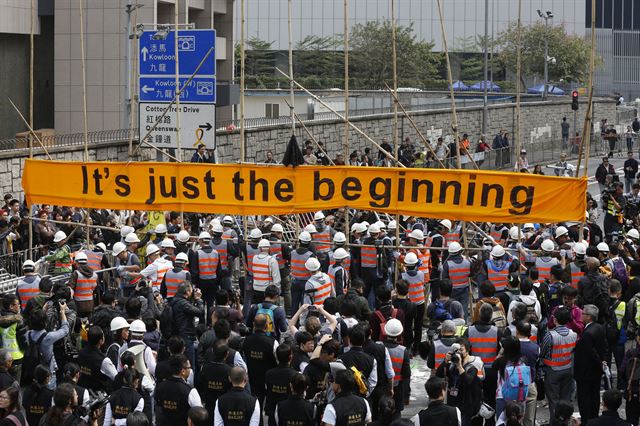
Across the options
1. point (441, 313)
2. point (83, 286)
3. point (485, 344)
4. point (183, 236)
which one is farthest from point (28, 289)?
point (485, 344)

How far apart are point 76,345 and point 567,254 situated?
7.63 m

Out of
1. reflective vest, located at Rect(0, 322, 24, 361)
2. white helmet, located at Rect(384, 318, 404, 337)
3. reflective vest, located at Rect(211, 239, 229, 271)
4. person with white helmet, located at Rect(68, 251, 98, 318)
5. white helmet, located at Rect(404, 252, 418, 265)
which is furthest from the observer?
reflective vest, located at Rect(211, 239, 229, 271)

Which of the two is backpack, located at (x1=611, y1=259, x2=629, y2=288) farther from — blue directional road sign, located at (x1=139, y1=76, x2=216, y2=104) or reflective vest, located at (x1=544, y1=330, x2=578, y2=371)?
blue directional road sign, located at (x1=139, y1=76, x2=216, y2=104)

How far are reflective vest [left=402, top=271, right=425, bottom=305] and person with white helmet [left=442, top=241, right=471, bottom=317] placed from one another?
26.8 inches

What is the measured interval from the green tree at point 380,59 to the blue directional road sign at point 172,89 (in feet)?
125

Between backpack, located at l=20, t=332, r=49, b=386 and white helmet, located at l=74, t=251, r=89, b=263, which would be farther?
white helmet, located at l=74, t=251, r=89, b=263

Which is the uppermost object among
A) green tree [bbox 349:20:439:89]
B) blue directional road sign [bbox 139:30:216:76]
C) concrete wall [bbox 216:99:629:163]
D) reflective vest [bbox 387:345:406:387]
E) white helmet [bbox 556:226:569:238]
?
green tree [bbox 349:20:439:89]

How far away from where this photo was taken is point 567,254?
693 inches

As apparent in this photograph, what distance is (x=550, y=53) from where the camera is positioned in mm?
62375

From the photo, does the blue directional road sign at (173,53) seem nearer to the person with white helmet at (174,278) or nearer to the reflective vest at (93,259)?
Result: the reflective vest at (93,259)

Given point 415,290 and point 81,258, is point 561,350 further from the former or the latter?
point 81,258

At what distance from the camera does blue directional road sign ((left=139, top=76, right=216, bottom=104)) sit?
25.2m

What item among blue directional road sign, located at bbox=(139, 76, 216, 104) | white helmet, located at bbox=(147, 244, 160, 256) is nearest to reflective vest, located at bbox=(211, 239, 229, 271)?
white helmet, located at bbox=(147, 244, 160, 256)

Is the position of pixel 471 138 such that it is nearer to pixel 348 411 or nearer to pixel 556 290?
pixel 556 290
